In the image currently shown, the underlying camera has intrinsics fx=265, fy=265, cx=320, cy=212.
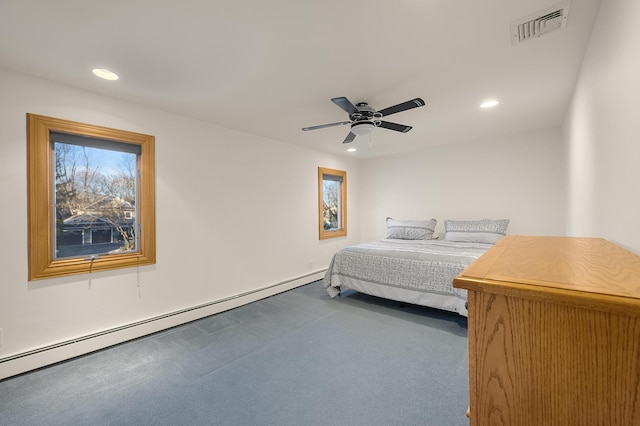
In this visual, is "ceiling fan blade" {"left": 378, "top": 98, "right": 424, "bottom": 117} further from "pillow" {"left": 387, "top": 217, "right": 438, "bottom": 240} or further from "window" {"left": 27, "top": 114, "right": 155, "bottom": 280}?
"pillow" {"left": 387, "top": 217, "right": 438, "bottom": 240}

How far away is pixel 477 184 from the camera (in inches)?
169

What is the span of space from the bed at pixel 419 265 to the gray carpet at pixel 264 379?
0.30 m

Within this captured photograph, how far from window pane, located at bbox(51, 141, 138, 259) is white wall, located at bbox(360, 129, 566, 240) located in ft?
13.6

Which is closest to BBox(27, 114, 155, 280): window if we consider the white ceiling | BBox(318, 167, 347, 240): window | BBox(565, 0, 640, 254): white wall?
the white ceiling

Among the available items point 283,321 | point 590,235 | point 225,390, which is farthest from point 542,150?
point 225,390

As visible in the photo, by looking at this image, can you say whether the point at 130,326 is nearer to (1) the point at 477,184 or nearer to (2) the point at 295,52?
(2) the point at 295,52

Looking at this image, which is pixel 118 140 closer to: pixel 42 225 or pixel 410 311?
pixel 42 225

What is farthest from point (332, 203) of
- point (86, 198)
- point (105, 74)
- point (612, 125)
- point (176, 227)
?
point (612, 125)

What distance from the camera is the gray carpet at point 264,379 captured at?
62.1 inches

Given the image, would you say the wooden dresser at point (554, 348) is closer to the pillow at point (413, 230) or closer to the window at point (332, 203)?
the pillow at point (413, 230)

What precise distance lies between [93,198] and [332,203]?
3.58 metres

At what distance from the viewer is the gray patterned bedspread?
2803 millimetres

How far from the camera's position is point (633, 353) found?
0.49 m

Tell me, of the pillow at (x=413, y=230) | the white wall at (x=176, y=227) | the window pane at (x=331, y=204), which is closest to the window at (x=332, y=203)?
the window pane at (x=331, y=204)
